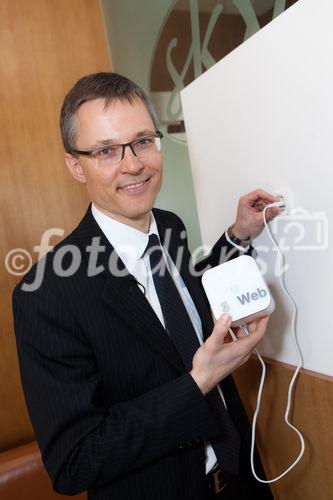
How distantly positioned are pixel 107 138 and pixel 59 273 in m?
0.29

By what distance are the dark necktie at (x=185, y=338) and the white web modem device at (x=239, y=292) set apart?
105mm

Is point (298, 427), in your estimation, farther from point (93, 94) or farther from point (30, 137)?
point (30, 137)

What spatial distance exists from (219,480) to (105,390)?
14.0 inches

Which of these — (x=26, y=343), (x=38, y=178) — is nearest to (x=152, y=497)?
(x=26, y=343)

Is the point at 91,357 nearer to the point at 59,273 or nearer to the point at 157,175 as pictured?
the point at 59,273

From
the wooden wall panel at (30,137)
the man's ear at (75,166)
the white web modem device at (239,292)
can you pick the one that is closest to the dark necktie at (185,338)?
the white web modem device at (239,292)

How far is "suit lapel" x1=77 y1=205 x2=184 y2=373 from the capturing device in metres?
0.79

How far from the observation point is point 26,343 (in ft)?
2.41

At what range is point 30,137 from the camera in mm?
1743

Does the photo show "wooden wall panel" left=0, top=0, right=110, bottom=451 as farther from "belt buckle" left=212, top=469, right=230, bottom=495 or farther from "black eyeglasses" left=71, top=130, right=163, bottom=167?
"belt buckle" left=212, top=469, right=230, bottom=495

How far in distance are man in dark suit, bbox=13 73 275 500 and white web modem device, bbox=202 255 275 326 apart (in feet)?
0.16

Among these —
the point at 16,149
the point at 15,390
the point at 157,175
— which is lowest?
the point at 15,390

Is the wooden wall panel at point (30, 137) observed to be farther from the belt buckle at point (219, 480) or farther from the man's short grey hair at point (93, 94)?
the belt buckle at point (219, 480)

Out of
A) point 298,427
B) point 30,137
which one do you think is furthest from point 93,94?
point 30,137
